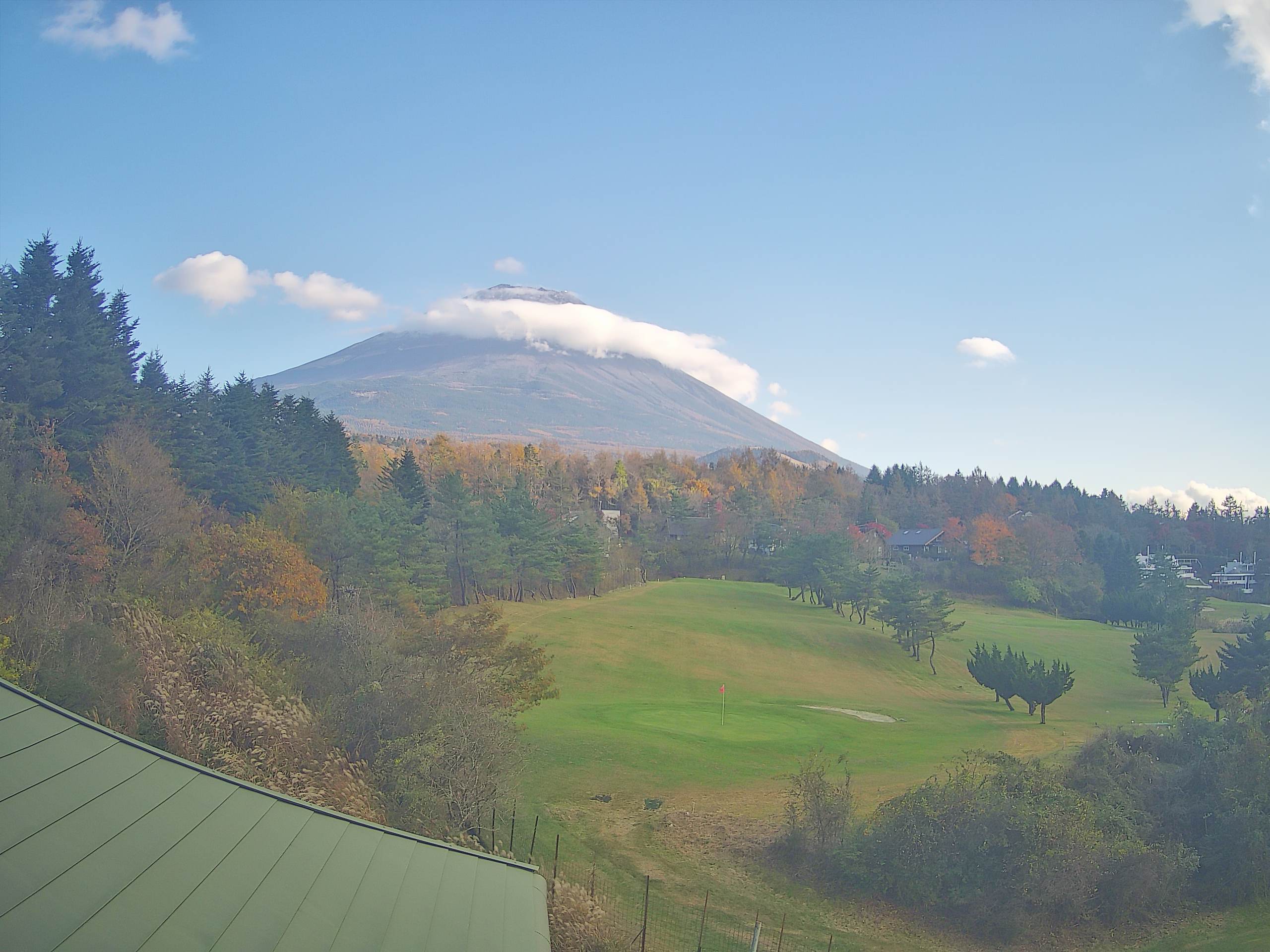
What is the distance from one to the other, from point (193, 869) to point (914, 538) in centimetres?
11164

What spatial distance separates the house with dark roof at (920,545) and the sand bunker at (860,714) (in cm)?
6587

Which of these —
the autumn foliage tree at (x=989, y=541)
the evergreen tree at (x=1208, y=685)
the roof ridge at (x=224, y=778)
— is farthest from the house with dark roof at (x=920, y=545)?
the roof ridge at (x=224, y=778)

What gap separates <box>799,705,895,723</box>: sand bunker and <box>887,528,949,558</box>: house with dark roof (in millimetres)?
65874

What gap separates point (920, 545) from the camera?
106375 millimetres

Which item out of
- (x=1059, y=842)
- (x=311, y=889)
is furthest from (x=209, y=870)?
(x=1059, y=842)

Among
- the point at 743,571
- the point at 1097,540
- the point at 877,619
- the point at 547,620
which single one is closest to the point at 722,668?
the point at 547,620

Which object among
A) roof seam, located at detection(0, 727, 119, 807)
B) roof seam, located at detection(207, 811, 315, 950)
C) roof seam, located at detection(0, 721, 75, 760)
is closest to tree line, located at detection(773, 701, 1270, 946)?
roof seam, located at detection(207, 811, 315, 950)

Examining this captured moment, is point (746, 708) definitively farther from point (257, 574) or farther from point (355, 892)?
point (355, 892)

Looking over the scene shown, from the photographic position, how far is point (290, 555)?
31.7 meters

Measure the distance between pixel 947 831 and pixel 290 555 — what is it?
25.5 metres

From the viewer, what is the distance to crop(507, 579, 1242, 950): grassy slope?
19.7 m

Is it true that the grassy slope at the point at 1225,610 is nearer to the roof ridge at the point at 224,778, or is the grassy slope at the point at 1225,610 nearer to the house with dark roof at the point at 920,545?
the house with dark roof at the point at 920,545

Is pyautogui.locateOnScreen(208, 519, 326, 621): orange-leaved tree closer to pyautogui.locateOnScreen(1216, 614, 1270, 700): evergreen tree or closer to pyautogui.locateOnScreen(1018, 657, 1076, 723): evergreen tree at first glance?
pyautogui.locateOnScreen(1018, 657, 1076, 723): evergreen tree

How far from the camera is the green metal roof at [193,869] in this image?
189 inches
